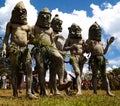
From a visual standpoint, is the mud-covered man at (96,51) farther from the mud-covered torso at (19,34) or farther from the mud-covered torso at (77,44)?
the mud-covered torso at (19,34)

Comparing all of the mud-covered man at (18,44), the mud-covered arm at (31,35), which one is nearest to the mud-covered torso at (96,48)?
the mud-covered arm at (31,35)

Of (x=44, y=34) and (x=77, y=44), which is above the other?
(x=77, y=44)

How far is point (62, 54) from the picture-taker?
13.2m

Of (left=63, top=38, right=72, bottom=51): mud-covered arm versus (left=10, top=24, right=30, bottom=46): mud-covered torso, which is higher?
(left=63, top=38, right=72, bottom=51): mud-covered arm

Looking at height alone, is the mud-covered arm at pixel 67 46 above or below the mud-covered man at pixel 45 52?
above

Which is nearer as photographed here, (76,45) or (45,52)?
(45,52)

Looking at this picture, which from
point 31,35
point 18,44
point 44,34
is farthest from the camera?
point 44,34

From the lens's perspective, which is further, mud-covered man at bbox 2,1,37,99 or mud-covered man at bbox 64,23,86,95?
mud-covered man at bbox 64,23,86,95

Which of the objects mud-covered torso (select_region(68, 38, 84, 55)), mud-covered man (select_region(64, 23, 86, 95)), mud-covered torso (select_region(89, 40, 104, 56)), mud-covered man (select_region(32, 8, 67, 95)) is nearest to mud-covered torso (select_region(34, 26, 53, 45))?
mud-covered man (select_region(32, 8, 67, 95))

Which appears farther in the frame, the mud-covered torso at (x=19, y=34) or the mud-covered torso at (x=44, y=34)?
the mud-covered torso at (x=44, y=34)

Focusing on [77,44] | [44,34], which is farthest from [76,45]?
[44,34]

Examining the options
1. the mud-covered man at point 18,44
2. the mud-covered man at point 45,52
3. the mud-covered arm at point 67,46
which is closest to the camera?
the mud-covered man at point 18,44

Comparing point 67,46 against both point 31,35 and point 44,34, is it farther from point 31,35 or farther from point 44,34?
point 31,35

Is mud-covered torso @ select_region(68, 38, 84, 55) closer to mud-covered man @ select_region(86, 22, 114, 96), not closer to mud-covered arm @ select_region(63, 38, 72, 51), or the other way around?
mud-covered arm @ select_region(63, 38, 72, 51)
